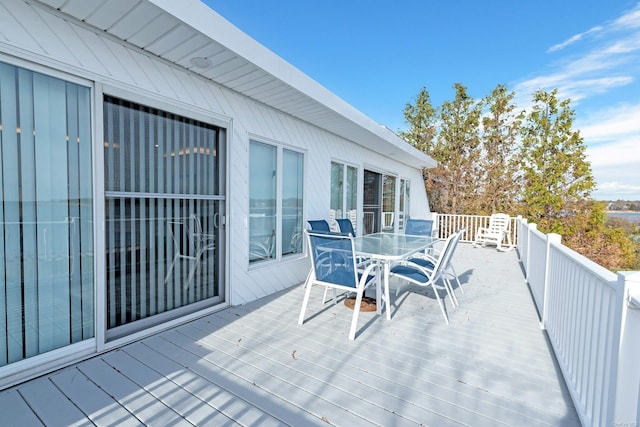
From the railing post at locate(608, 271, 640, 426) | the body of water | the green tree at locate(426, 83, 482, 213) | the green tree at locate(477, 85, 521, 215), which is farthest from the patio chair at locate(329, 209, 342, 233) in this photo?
the body of water

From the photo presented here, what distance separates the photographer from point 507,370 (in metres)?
2.22

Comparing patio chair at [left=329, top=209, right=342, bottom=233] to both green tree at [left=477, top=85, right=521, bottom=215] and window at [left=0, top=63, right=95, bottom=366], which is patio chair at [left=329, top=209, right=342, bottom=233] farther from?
green tree at [left=477, top=85, right=521, bottom=215]

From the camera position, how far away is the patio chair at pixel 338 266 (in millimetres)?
2734

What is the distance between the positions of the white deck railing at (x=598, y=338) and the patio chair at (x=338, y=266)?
4.94 ft

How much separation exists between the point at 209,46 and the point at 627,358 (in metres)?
3.11

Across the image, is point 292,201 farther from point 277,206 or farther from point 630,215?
point 630,215

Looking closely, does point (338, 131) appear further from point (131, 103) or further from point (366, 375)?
point (366, 375)

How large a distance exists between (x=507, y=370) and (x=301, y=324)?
1742 mm

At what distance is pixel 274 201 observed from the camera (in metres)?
4.15

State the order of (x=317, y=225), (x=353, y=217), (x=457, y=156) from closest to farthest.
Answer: (x=317, y=225) < (x=353, y=217) < (x=457, y=156)

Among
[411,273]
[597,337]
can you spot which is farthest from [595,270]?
[411,273]

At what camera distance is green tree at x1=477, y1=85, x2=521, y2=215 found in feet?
36.4

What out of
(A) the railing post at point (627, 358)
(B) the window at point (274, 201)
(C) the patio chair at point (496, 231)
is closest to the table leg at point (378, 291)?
(B) the window at point (274, 201)

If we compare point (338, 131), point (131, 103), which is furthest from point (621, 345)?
point (338, 131)
